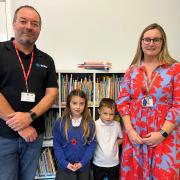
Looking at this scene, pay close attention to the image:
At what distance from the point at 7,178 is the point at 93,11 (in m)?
1.95

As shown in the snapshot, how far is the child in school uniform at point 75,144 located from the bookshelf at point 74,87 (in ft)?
1.07

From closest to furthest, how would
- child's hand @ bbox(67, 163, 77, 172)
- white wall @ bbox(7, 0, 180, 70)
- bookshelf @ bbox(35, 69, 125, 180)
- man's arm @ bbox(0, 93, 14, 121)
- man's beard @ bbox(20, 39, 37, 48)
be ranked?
man's arm @ bbox(0, 93, 14, 121) → man's beard @ bbox(20, 39, 37, 48) → child's hand @ bbox(67, 163, 77, 172) → bookshelf @ bbox(35, 69, 125, 180) → white wall @ bbox(7, 0, 180, 70)

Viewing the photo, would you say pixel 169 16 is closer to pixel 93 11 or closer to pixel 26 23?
pixel 93 11

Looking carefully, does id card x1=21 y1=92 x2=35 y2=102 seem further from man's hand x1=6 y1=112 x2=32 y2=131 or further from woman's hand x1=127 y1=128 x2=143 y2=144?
woman's hand x1=127 y1=128 x2=143 y2=144

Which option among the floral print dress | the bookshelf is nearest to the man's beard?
the bookshelf

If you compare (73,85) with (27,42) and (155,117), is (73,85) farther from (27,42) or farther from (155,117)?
(155,117)

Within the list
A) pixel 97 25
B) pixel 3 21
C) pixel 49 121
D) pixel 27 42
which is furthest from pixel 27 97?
pixel 97 25

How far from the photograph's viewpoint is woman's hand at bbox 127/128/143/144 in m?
1.83

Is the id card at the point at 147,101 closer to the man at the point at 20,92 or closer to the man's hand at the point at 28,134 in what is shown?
the man at the point at 20,92

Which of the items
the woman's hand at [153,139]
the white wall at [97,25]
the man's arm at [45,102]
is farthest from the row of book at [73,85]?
the woman's hand at [153,139]

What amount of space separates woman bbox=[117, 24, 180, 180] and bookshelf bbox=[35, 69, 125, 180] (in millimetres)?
594

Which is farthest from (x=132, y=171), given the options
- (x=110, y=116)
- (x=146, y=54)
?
(x=146, y=54)

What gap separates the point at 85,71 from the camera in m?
2.42

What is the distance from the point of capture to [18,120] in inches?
65.1
